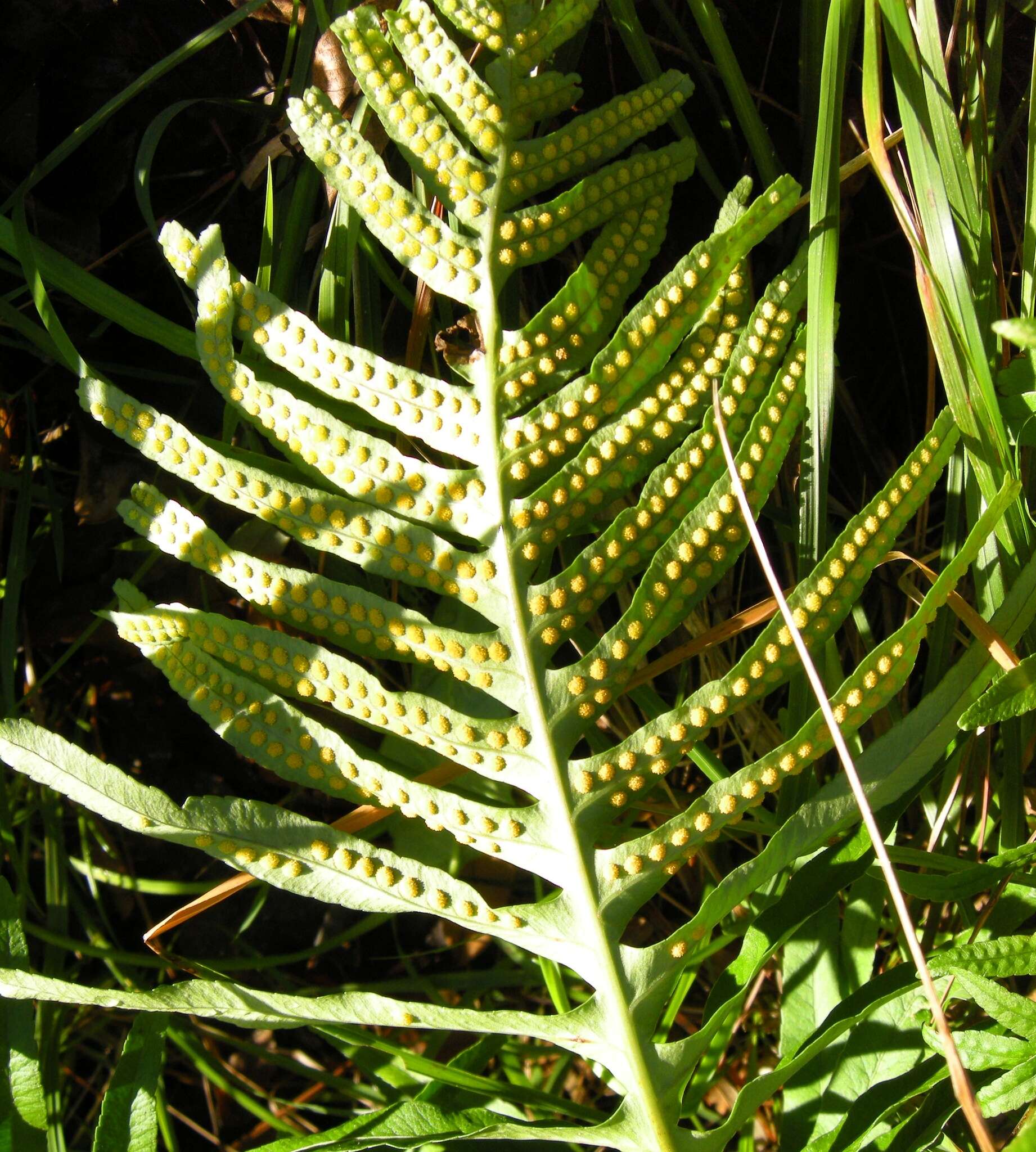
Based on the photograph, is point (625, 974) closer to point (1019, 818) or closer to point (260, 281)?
point (1019, 818)

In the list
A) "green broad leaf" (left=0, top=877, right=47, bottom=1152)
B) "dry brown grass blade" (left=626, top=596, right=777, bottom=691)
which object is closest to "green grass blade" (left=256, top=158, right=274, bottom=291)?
"dry brown grass blade" (left=626, top=596, right=777, bottom=691)

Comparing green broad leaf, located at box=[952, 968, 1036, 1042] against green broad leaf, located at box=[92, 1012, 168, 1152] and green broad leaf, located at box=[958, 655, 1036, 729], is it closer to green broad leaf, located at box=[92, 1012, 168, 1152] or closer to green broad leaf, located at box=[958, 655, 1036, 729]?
green broad leaf, located at box=[958, 655, 1036, 729]

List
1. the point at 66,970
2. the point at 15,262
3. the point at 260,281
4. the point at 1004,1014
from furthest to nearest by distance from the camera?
the point at 66,970, the point at 15,262, the point at 260,281, the point at 1004,1014

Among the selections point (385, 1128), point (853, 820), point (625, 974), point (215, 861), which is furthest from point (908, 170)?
point (215, 861)

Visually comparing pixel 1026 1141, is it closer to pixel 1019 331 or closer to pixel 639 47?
pixel 1019 331

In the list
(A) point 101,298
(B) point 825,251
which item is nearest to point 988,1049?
(B) point 825,251

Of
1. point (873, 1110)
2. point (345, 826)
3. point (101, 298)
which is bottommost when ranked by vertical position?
point (873, 1110)
